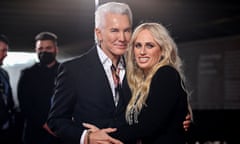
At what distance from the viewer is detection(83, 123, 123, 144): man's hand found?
5.22 feet

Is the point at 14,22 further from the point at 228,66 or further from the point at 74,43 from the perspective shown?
the point at 228,66

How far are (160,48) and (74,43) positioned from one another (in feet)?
11.8

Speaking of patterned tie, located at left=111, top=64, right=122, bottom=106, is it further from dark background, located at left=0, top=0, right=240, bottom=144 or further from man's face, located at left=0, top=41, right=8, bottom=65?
dark background, located at left=0, top=0, right=240, bottom=144

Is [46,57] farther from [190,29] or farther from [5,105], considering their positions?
[190,29]

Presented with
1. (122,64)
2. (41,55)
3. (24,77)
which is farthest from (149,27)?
(24,77)

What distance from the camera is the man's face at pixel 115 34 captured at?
66.6 inches

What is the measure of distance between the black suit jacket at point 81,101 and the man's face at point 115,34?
87 millimetres

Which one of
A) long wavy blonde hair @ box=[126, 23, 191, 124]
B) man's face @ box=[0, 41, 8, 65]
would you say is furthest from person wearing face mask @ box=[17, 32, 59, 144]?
long wavy blonde hair @ box=[126, 23, 191, 124]

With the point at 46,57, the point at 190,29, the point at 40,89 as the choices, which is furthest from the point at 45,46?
the point at 190,29

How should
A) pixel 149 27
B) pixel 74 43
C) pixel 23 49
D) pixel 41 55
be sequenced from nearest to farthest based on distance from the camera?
1. pixel 149 27
2. pixel 41 55
3. pixel 23 49
4. pixel 74 43

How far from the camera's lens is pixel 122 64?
1.80 m

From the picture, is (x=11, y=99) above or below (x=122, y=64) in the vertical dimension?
below

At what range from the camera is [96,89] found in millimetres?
1734

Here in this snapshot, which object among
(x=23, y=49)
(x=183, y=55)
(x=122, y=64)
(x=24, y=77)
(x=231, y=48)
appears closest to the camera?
(x=122, y=64)
